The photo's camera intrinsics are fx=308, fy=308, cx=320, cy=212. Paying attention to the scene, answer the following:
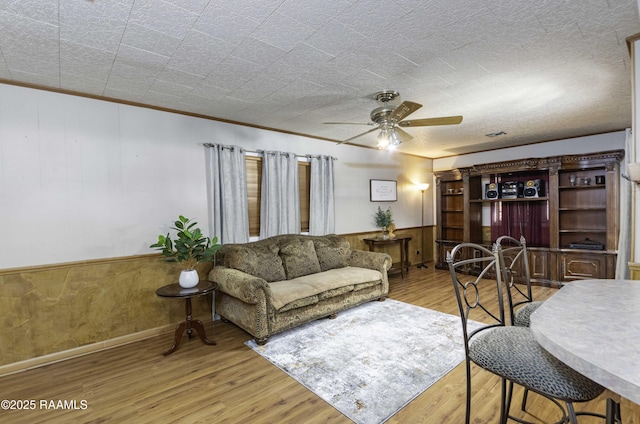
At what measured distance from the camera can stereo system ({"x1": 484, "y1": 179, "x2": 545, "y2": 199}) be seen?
5.46m

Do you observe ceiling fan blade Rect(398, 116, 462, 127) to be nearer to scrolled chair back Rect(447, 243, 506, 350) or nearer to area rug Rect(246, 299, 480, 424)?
scrolled chair back Rect(447, 243, 506, 350)

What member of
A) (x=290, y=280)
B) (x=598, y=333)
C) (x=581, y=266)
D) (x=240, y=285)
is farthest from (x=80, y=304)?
(x=581, y=266)

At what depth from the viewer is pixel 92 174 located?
10.3ft

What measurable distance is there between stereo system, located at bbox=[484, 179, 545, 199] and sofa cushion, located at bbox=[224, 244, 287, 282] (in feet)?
14.7

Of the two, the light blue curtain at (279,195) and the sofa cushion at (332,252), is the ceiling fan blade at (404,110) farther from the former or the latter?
the sofa cushion at (332,252)

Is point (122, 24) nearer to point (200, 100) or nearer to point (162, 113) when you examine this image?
point (200, 100)

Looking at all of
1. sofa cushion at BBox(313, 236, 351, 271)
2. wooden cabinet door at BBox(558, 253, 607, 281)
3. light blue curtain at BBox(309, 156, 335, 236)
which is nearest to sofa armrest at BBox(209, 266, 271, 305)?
sofa cushion at BBox(313, 236, 351, 271)

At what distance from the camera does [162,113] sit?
3.56 metres

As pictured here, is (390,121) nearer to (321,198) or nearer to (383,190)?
A: (321,198)

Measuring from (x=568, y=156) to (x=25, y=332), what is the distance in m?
7.35

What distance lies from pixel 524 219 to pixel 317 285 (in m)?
4.47

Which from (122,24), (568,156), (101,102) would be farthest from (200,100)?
(568,156)

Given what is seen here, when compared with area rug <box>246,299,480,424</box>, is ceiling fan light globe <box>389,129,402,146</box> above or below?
above

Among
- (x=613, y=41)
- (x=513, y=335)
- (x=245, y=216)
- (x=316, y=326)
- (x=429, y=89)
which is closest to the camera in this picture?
(x=513, y=335)
